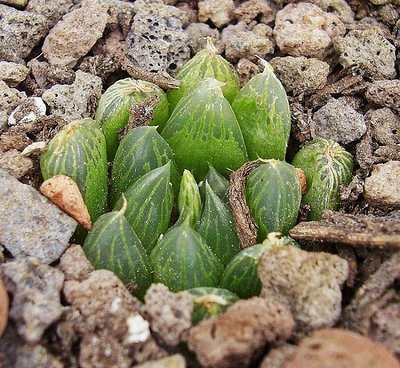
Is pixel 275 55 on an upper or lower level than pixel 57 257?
upper

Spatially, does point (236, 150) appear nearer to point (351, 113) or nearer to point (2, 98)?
point (351, 113)

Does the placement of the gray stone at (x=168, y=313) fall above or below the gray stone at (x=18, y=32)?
below

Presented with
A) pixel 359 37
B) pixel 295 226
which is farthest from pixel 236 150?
pixel 359 37

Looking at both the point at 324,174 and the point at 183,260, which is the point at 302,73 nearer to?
the point at 324,174

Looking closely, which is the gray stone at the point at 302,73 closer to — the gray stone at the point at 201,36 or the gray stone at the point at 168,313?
the gray stone at the point at 201,36

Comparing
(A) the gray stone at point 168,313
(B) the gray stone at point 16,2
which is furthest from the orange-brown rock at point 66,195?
(B) the gray stone at point 16,2

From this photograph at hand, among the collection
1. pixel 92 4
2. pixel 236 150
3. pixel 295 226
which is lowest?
pixel 295 226

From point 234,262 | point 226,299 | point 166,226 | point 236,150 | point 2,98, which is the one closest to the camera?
point 226,299

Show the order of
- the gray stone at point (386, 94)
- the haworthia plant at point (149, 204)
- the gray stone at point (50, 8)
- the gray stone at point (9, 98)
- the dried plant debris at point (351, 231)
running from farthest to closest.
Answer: the gray stone at point (50, 8)
the gray stone at point (386, 94)
the gray stone at point (9, 98)
the haworthia plant at point (149, 204)
the dried plant debris at point (351, 231)
